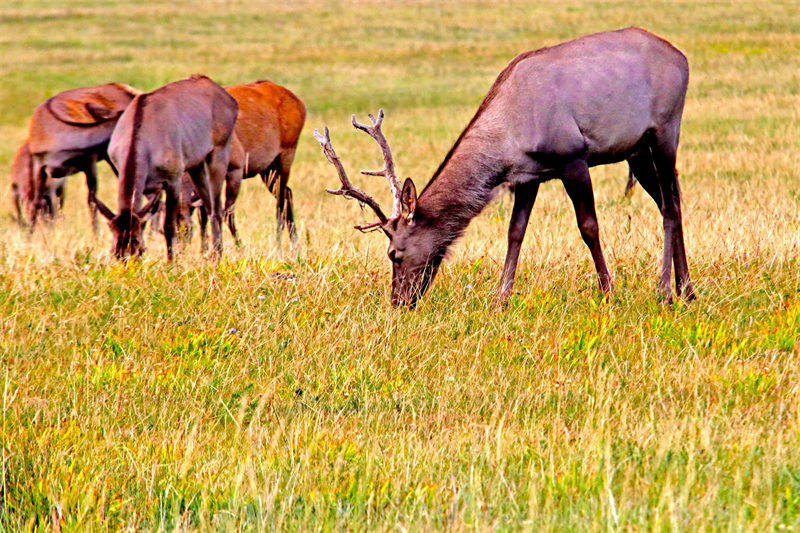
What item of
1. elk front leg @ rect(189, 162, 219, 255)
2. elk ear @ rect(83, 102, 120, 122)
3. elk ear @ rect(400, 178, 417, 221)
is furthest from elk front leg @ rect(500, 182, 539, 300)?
elk ear @ rect(83, 102, 120, 122)

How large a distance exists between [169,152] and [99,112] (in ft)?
8.30

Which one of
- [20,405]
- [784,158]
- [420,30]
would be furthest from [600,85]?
[420,30]

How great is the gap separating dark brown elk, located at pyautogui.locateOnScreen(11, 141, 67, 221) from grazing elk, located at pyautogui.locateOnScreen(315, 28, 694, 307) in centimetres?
762

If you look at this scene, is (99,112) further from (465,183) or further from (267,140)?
(465,183)

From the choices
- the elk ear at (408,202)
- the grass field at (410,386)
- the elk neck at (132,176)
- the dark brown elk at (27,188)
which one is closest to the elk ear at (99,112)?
the grass field at (410,386)

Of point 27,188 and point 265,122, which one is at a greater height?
point 265,122

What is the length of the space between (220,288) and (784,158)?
1161cm

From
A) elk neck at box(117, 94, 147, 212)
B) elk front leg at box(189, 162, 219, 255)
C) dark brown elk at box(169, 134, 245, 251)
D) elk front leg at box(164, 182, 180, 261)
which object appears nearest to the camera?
elk neck at box(117, 94, 147, 212)

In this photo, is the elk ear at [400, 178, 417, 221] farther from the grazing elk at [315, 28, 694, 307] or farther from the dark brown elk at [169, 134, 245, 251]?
the dark brown elk at [169, 134, 245, 251]

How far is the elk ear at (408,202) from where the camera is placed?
6.92 metres

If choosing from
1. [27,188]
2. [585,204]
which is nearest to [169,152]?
[585,204]

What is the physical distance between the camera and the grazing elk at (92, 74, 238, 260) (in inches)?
332

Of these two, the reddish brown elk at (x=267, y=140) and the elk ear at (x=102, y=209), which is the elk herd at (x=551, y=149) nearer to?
the elk ear at (x=102, y=209)

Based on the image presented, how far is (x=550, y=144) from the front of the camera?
268 inches
